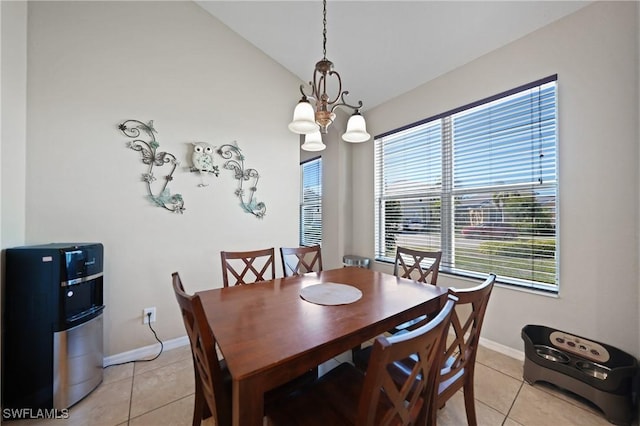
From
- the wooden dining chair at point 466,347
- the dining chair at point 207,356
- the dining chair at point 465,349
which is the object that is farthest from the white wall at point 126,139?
the wooden dining chair at point 466,347

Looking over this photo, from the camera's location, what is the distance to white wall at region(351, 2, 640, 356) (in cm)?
164

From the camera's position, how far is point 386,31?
92.0 inches

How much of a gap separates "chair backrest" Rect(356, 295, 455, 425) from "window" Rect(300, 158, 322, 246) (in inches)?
130

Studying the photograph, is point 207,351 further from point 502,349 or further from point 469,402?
point 502,349

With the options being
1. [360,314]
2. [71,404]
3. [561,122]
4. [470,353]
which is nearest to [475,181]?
[561,122]

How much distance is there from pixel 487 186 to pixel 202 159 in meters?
2.83

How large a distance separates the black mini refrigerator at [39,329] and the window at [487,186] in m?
3.19

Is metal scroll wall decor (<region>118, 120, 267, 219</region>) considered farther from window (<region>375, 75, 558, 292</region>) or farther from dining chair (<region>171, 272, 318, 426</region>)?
window (<region>375, 75, 558, 292</region>)

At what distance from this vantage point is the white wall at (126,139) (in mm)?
1811

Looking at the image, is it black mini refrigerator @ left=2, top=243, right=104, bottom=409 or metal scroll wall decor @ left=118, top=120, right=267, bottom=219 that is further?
metal scroll wall decor @ left=118, top=120, right=267, bottom=219

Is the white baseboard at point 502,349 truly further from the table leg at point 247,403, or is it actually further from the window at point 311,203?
the window at point 311,203

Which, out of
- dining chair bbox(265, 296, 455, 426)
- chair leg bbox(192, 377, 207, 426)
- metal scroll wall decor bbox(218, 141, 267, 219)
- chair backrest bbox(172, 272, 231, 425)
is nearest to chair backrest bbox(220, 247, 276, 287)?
metal scroll wall decor bbox(218, 141, 267, 219)

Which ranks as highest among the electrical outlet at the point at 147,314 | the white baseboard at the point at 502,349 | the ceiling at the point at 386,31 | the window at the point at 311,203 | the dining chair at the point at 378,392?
the ceiling at the point at 386,31

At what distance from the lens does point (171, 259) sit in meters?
2.30
